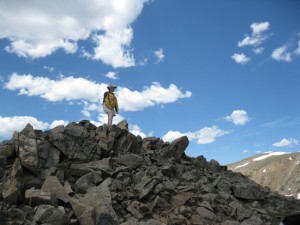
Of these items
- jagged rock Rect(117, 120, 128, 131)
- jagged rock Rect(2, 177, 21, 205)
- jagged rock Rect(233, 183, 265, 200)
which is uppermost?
jagged rock Rect(117, 120, 128, 131)

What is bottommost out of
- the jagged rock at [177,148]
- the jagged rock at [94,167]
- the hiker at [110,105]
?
the jagged rock at [94,167]

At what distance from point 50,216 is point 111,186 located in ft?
15.6

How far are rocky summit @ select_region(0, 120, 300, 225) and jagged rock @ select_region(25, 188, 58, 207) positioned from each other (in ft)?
0.14

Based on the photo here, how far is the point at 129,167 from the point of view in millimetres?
22969

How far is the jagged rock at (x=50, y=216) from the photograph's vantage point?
15.5 m

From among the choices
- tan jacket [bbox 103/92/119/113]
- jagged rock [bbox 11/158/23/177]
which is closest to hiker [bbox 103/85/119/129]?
tan jacket [bbox 103/92/119/113]

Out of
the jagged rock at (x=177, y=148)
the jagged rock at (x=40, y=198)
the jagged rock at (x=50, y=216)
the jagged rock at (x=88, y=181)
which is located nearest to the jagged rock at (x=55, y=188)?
the jagged rock at (x=40, y=198)

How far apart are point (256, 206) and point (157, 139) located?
9.71m

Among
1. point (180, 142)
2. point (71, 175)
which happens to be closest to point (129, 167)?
point (71, 175)

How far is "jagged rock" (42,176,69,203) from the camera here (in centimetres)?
1747

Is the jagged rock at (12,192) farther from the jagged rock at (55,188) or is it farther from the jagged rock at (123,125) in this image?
the jagged rock at (123,125)

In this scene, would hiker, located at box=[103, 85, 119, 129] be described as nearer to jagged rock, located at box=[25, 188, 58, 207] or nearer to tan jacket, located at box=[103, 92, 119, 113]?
tan jacket, located at box=[103, 92, 119, 113]

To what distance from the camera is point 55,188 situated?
1783 cm

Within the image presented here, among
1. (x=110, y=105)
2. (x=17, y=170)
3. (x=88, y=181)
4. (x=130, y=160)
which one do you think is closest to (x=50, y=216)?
(x=17, y=170)
